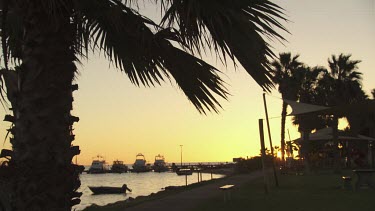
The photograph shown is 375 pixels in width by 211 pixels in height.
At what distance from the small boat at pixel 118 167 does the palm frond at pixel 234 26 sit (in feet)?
465

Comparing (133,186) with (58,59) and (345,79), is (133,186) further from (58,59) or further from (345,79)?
(58,59)

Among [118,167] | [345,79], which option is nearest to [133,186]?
[345,79]

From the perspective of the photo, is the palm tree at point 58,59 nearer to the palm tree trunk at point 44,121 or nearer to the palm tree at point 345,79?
the palm tree trunk at point 44,121

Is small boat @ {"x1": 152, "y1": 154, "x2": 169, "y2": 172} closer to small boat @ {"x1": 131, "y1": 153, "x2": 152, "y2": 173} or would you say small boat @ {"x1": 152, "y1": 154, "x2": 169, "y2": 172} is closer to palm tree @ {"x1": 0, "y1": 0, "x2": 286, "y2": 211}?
small boat @ {"x1": 131, "y1": 153, "x2": 152, "y2": 173}

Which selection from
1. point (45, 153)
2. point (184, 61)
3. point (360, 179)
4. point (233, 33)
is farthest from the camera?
point (360, 179)

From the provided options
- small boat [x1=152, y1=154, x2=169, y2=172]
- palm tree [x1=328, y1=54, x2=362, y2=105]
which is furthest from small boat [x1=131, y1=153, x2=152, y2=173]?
palm tree [x1=328, y1=54, x2=362, y2=105]

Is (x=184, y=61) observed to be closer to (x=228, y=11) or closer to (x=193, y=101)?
(x=193, y=101)

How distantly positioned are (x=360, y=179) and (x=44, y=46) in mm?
15286

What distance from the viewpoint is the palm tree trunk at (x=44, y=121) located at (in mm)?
3734

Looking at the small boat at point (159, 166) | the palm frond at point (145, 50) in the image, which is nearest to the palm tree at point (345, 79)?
the palm frond at point (145, 50)

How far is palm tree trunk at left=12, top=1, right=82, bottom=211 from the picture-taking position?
373 cm

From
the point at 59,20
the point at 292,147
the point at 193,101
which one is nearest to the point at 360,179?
the point at 193,101

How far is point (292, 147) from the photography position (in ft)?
154

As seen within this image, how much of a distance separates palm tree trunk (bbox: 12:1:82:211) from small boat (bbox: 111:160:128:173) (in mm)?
141563
